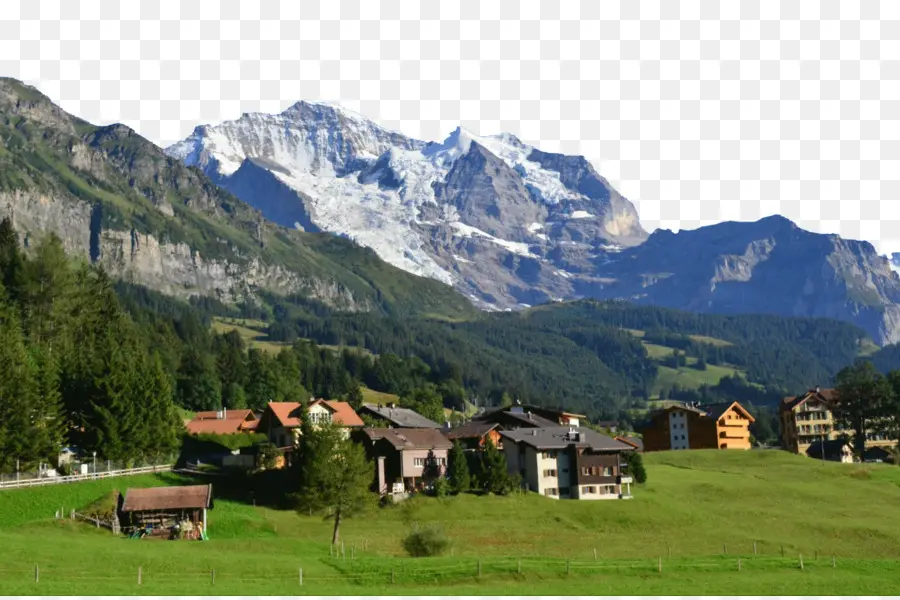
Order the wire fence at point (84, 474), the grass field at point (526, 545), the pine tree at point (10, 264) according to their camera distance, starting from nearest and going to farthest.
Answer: the grass field at point (526, 545) → the wire fence at point (84, 474) → the pine tree at point (10, 264)

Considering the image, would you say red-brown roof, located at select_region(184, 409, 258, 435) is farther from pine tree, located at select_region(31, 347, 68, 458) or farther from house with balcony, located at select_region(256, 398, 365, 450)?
pine tree, located at select_region(31, 347, 68, 458)

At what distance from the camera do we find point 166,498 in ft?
273

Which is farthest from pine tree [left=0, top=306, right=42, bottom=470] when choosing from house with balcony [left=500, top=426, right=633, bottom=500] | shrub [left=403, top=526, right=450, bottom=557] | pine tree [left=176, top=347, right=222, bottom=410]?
pine tree [left=176, top=347, right=222, bottom=410]

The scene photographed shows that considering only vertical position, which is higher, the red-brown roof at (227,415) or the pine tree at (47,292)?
the pine tree at (47,292)

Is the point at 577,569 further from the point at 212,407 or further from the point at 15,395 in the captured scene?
the point at 212,407

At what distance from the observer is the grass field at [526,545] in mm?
60906

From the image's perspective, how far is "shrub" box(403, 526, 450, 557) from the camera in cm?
7575

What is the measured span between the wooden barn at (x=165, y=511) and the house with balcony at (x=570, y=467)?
43651mm

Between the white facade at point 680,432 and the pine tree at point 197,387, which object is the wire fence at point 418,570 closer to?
the pine tree at point 197,387

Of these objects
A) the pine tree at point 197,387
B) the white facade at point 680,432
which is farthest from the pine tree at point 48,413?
the white facade at point 680,432

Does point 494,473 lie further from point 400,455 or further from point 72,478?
point 72,478

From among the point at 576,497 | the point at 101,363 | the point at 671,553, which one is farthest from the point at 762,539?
the point at 101,363

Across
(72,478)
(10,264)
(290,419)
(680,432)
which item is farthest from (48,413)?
(680,432)

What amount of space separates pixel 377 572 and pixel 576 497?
177 ft
